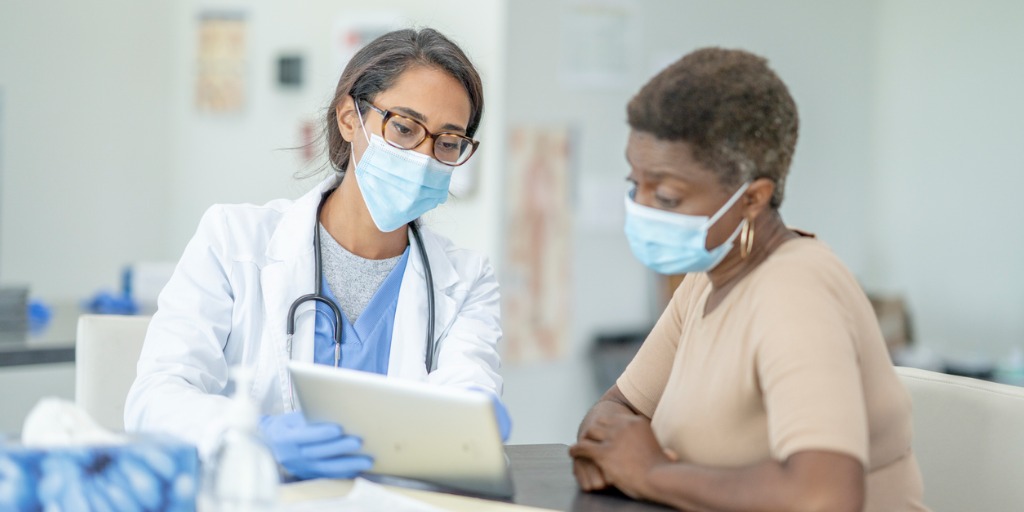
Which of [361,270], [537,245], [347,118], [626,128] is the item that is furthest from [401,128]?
[626,128]

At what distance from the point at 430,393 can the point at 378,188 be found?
0.69 meters

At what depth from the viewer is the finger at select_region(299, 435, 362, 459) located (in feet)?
4.21

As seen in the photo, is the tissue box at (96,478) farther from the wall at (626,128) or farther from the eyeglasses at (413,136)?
the wall at (626,128)

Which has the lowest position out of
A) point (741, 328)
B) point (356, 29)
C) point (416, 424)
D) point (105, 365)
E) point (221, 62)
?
point (105, 365)

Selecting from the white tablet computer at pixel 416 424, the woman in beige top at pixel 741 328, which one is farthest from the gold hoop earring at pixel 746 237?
the white tablet computer at pixel 416 424

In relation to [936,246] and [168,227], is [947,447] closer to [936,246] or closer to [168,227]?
[936,246]

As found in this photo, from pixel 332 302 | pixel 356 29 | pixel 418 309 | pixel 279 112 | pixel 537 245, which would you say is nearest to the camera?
pixel 332 302

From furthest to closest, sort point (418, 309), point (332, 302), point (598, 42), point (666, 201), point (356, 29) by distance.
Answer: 1. point (356, 29)
2. point (598, 42)
3. point (418, 309)
4. point (332, 302)
5. point (666, 201)

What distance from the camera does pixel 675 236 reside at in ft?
4.29

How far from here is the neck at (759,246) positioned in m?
1.34

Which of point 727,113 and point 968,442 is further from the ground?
point 727,113

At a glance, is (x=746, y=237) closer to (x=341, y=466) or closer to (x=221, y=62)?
(x=341, y=466)

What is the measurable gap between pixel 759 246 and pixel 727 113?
19 cm

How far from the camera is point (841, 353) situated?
115cm
